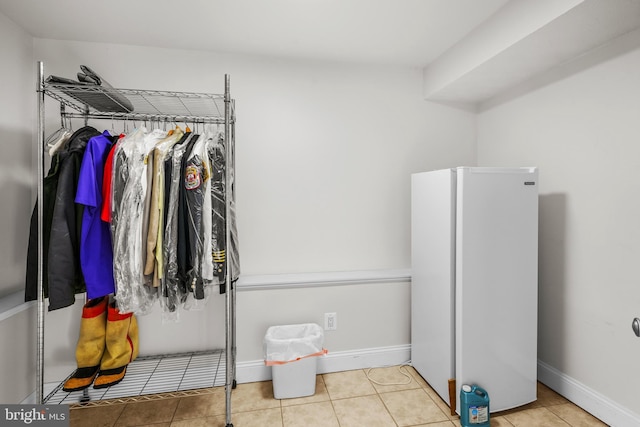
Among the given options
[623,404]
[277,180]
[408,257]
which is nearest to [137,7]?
[277,180]

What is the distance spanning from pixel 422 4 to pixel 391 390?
228 cm

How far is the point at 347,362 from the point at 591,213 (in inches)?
70.1

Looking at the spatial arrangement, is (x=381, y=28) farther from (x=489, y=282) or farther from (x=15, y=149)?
(x=15, y=149)

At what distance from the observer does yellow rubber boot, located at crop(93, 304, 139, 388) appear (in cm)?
183

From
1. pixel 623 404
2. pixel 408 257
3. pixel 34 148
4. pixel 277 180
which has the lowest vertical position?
pixel 623 404

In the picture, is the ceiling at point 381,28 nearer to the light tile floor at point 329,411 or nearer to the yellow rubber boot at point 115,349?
the yellow rubber boot at point 115,349

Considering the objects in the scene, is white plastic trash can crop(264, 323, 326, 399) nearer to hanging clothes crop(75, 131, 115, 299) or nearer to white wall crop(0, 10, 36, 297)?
hanging clothes crop(75, 131, 115, 299)

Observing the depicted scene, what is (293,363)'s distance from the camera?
1.95m

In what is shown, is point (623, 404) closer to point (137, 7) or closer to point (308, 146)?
point (308, 146)

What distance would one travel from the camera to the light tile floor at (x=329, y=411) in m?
1.74

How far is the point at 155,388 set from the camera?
1771 millimetres

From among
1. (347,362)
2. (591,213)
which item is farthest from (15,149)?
(591,213)

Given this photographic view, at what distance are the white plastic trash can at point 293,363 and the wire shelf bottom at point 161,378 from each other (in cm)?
32

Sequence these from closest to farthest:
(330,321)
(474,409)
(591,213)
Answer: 1. (474,409)
2. (591,213)
3. (330,321)
